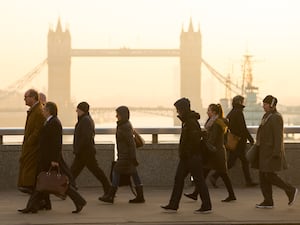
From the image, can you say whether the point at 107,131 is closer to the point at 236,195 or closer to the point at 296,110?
the point at 236,195

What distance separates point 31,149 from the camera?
329 inches

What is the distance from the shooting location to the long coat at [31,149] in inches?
328

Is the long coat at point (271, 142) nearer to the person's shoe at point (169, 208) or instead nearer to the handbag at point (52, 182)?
the person's shoe at point (169, 208)

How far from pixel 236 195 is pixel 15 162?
286 cm

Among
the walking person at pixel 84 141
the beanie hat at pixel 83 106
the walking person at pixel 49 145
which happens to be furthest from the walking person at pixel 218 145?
the walking person at pixel 49 145

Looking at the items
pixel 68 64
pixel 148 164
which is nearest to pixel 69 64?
pixel 68 64

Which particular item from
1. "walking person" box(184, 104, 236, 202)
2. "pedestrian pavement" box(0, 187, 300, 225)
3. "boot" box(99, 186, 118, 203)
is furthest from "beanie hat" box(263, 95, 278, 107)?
"boot" box(99, 186, 118, 203)

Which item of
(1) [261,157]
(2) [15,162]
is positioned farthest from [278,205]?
(2) [15,162]

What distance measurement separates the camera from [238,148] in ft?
36.5

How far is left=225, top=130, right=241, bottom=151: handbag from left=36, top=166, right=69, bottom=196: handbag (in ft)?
10.7

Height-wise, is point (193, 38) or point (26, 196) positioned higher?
point (193, 38)

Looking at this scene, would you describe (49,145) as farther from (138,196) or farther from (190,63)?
(190,63)

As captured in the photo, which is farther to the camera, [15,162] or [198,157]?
[15,162]

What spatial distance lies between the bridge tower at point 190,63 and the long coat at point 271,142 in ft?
436
